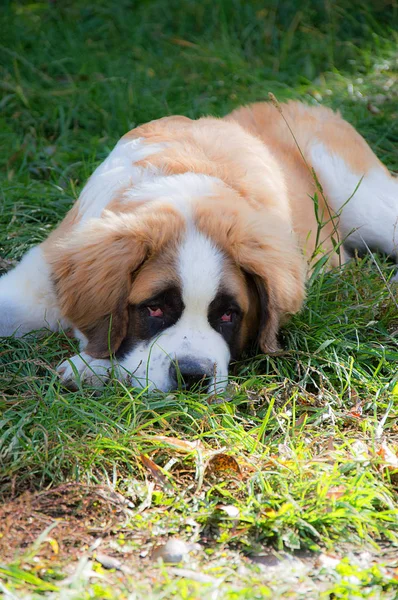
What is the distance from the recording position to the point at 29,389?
3615 mm

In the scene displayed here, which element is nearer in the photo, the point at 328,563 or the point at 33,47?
A: the point at 328,563

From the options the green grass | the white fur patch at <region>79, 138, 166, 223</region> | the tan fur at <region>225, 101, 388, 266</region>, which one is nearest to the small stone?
the green grass

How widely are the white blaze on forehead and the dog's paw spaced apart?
0.50 m

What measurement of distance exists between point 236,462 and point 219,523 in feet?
1.04

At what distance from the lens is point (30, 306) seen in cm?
416

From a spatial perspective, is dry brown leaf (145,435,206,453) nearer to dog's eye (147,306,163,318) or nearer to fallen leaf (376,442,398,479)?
dog's eye (147,306,163,318)

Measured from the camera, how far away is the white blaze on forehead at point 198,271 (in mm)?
3500

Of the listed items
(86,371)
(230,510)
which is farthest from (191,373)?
(230,510)

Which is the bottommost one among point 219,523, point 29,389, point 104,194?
point 29,389

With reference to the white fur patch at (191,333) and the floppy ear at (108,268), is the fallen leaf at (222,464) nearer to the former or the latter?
the white fur patch at (191,333)

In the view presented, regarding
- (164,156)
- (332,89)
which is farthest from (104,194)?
(332,89)

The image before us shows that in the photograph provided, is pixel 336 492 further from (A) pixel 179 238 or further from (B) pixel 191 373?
(A) pixel 179 238

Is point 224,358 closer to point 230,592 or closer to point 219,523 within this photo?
point 219,523

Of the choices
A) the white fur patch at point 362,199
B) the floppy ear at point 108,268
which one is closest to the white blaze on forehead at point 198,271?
the floppy ear at point 108,268
